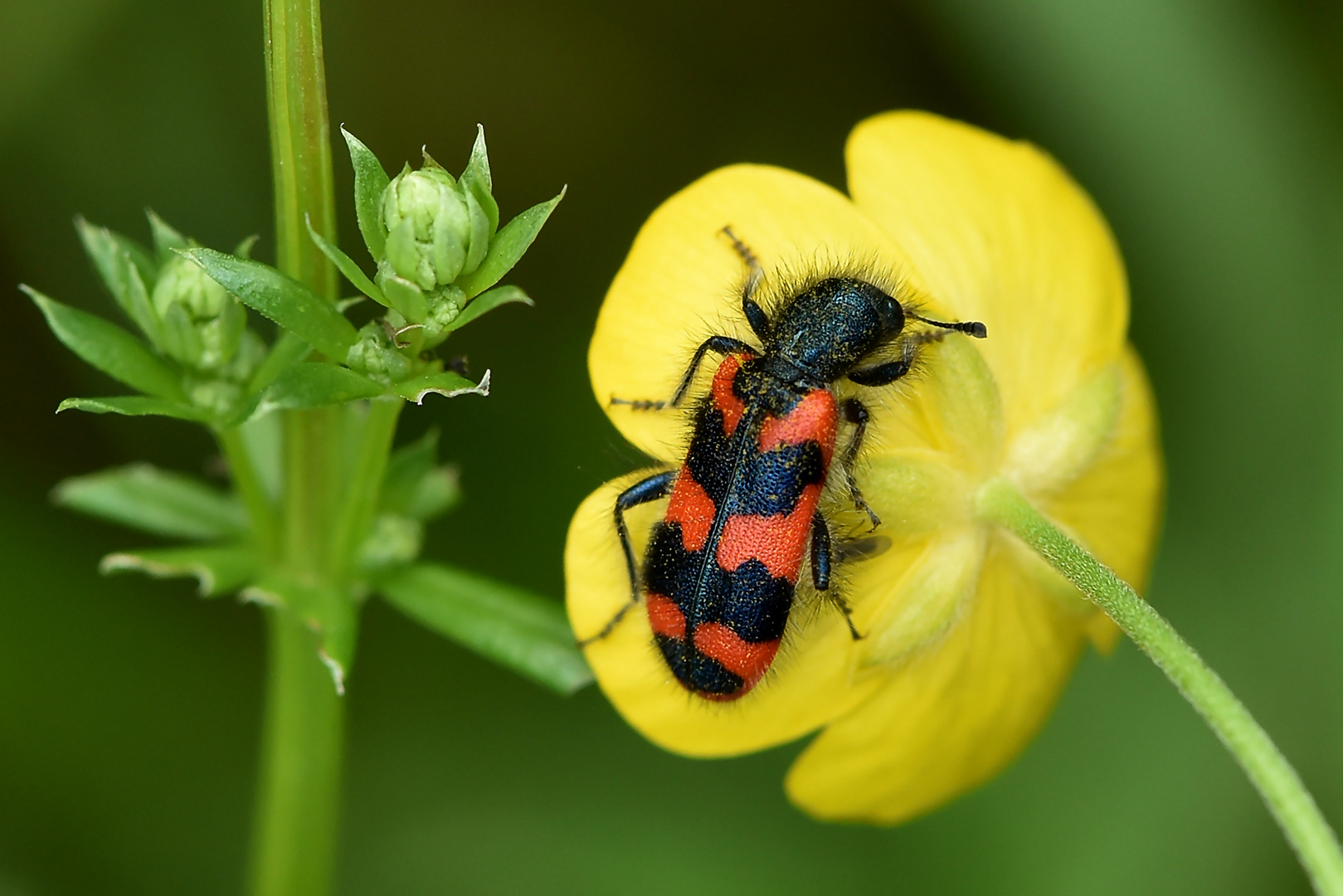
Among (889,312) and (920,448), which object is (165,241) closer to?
(889,312)

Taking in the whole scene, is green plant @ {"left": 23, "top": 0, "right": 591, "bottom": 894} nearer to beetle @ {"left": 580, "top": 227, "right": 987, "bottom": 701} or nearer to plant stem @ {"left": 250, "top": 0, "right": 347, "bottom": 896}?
plant stem @ {"left": 250, "top": 0, "right": 347, "bottom": 896}

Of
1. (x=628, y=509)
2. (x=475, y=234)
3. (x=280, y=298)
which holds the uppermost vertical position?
(x=475, y=234)

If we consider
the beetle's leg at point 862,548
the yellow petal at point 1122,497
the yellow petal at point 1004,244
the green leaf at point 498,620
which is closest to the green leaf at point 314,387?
the green leaf at point 498,620

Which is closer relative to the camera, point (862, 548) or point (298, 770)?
point (862, 548)

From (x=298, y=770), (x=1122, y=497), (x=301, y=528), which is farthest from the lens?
(x=1122, y=497)

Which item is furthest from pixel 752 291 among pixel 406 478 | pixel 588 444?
pixel 588 444

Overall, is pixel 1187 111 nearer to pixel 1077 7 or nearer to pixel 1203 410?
pixel 1077 7

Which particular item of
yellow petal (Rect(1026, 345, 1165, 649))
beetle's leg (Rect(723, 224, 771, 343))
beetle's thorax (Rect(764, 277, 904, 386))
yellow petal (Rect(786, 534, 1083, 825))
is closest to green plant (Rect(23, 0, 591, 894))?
beetle's leg (Rect(723, 224, 771, 343))

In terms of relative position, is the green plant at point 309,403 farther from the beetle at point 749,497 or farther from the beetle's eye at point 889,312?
the beetle's eye at point 889,312
